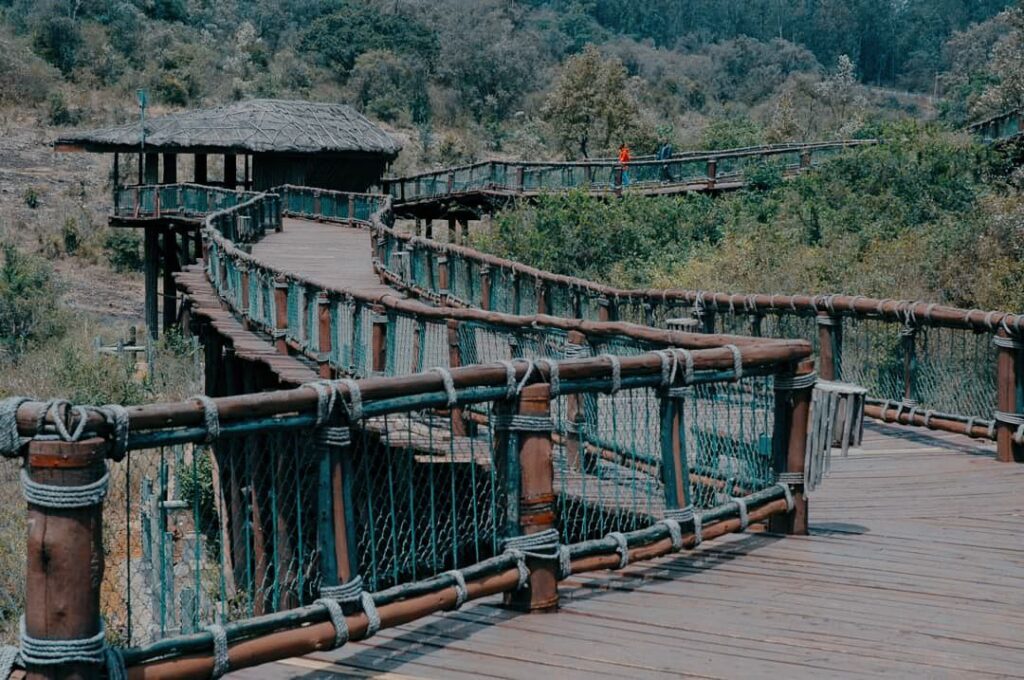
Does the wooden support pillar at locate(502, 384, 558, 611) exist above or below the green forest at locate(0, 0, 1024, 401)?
below

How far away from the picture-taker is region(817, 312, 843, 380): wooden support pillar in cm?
1108

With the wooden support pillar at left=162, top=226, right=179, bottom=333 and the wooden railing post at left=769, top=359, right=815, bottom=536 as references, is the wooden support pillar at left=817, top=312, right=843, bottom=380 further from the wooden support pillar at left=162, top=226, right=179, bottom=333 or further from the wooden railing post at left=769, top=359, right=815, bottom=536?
the wooden support pillar at left=162, top=226, right=179, bottom=333

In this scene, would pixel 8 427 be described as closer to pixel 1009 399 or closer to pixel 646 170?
pixel 1009 399

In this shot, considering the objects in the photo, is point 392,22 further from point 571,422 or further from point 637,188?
point 571,422

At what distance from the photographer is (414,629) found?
17.3 ft

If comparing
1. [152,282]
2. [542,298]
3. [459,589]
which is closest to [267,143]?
[152,282]

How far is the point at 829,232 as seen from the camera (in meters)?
24.1

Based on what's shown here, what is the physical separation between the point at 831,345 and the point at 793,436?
440 centimetres

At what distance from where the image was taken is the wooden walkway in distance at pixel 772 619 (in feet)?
16.1

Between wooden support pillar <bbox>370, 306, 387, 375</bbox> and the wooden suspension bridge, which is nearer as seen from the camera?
the wooden suspension bridge

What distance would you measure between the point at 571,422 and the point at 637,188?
2271cm

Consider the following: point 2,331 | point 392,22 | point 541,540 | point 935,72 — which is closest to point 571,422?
point 541,540

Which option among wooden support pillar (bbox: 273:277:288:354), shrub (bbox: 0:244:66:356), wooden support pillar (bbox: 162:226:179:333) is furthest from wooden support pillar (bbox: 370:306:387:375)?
shrub (bbox: 0:244:66:356)

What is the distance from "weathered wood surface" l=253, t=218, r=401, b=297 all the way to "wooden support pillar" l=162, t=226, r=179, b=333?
3.77 m
